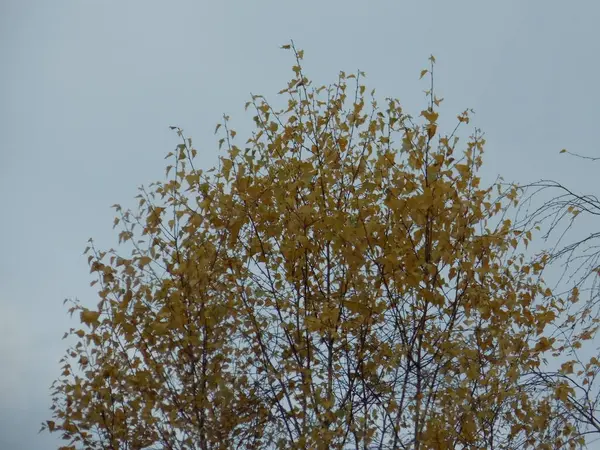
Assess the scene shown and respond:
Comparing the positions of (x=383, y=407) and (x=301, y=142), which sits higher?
(x=301, y=142)

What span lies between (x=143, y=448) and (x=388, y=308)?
1760mm

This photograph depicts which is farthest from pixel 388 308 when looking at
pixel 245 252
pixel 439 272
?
pixel 245 252

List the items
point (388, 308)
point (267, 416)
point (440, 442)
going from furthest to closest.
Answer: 1. point (267, 416)
2. point (388, 308)
3. point (440, 442)

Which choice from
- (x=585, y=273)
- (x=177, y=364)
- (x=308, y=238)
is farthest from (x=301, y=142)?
(x=585, y=273)

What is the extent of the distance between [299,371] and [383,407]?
0.54 m

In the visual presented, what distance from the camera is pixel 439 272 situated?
162 inches

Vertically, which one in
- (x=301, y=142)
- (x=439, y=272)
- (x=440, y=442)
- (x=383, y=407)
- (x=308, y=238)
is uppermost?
(x=301, y=142)

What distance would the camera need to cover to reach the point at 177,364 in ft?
14.0

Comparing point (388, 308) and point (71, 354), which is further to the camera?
point (71, 354)

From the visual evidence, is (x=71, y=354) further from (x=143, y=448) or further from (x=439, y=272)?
(x=439, y=272)

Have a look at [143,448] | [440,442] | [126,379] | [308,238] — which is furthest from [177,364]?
[440,442]

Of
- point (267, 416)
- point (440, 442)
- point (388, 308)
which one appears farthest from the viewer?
point (267, 416)

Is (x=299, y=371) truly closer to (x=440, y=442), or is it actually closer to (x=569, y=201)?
(x=440, y=442)

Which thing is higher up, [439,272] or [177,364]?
[439,272]
